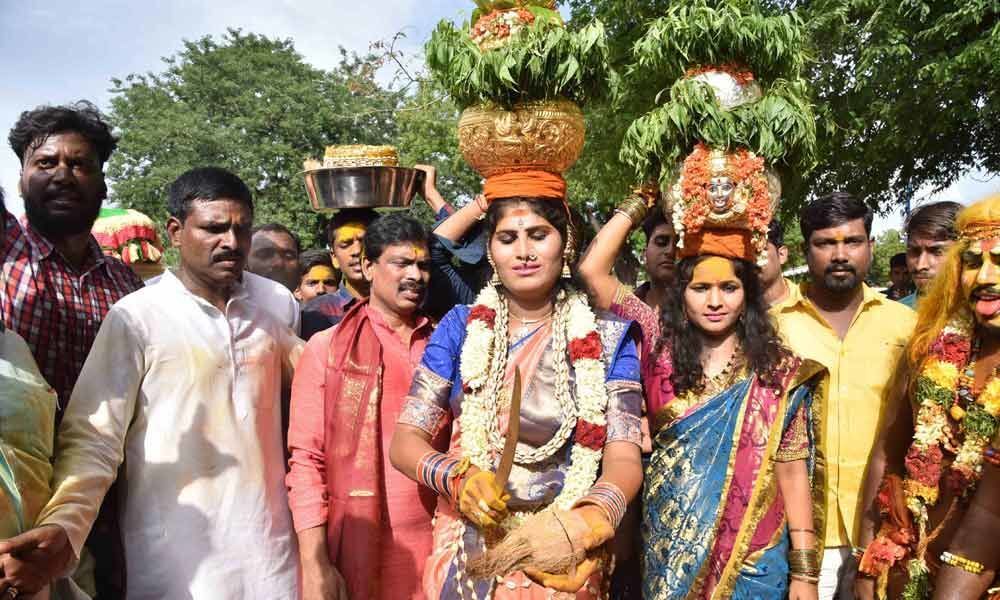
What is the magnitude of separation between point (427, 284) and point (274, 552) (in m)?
1.33

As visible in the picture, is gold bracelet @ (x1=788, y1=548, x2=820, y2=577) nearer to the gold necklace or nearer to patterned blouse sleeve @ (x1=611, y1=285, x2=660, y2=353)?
patterned blouse sleeve @ (x1=611, y1=285, x2=660, y2=353)

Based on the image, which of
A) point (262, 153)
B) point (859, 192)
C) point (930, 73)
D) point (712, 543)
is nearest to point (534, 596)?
point (712, 543)

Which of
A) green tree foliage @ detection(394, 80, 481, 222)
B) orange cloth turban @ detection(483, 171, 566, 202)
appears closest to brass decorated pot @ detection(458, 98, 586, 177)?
orange cloth turban @ detection(483, 171, 566, 202)

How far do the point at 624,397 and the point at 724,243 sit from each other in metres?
0.87

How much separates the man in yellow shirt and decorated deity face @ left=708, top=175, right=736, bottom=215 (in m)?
0.92

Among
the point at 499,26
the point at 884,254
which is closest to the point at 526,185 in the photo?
the point at 499,26

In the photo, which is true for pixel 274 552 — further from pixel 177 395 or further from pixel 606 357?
pixel 606 357

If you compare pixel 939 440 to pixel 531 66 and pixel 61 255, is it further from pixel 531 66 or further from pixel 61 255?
pixel 61 255

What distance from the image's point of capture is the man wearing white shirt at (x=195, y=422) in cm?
305

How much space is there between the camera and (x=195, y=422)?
3197mm

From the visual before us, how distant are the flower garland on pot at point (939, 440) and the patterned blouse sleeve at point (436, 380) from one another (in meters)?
1.79

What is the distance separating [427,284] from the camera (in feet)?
12.6

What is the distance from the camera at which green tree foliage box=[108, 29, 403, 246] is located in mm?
25578

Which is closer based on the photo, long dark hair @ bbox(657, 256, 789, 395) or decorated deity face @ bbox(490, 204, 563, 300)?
decorated deity face @ bbox(490, 204, 563, 300)
